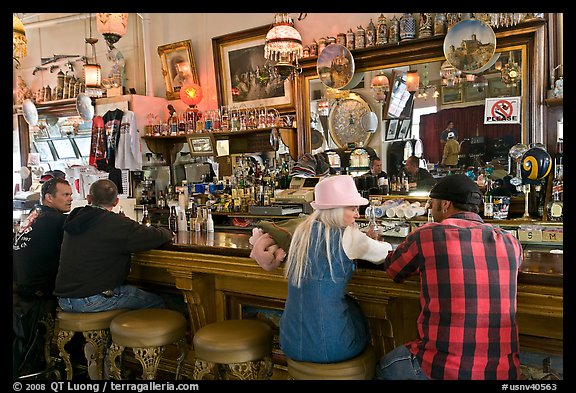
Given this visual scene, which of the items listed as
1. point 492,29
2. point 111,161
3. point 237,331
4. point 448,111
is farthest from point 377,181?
point 111,161

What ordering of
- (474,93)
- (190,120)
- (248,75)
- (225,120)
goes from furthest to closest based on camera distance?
(190,120) → (248,75) → (225,120) → (474,93)

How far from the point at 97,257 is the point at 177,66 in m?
4.24

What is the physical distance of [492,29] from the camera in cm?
434

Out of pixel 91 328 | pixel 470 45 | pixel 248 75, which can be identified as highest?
pixel 248 75

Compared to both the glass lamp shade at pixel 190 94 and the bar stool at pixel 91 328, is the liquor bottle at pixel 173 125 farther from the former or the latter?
the bar stool at pixel 91 328

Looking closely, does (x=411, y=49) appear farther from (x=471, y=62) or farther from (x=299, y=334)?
(x=299, y=334)

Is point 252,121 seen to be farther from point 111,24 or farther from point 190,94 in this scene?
point 111,24

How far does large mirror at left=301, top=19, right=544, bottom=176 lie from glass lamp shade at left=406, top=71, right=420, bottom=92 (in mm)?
26

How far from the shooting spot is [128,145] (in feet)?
21.7

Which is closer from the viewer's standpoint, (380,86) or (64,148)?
(380,86)

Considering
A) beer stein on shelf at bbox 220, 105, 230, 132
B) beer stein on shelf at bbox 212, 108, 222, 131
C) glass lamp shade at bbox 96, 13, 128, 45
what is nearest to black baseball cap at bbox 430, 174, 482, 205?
glass lamp shade at bbox 96, 13, 128, 45

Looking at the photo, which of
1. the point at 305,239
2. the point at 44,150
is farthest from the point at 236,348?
the point at 44,150

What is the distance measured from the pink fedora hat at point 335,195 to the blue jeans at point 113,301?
4.86 feet

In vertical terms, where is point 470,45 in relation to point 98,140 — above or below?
above
